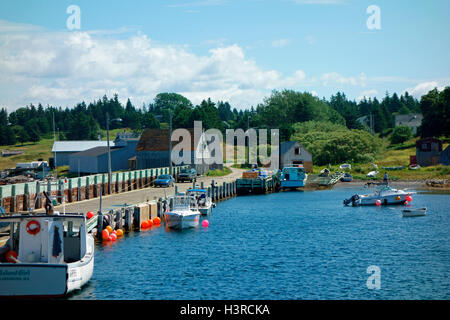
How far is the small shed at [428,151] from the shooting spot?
11406 centimetres

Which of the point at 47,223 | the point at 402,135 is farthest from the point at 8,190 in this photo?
the point at 402,135

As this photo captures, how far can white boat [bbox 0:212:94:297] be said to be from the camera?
26.0 metres

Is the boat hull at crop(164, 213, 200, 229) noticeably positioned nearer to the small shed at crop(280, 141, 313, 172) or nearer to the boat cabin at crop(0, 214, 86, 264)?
the boat cabin at crop(0, 214, 86, 264)

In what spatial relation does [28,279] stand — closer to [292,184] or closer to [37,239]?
[37,239]

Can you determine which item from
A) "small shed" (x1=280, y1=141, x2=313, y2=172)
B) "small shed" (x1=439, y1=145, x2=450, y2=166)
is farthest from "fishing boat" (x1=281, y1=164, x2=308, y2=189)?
"small shed" (x1=439, y1=145, x2=450, y2=166)

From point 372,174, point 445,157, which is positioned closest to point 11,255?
point 372,174

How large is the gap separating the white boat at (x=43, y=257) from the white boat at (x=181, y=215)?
18.3 metres

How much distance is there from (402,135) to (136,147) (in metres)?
84.1

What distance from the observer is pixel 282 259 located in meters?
38.9

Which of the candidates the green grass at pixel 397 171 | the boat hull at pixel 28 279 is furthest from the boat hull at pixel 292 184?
the boat hull at pixel 28 279

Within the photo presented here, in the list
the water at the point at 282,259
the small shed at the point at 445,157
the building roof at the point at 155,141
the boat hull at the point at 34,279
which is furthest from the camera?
the small shed at the point at 445,157

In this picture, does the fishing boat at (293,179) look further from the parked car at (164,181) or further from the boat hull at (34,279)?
the boat hull at (34,279)

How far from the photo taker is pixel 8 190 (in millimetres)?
48562
